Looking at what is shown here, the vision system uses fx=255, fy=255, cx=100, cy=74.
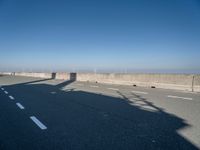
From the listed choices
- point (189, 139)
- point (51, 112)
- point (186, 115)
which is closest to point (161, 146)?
point (189, 139)

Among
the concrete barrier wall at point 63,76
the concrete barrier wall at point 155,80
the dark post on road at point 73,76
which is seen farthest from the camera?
the concrete barrier wall at point 63,76

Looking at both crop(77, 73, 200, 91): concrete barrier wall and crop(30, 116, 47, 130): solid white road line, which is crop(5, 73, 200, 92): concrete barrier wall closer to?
crop(77, 73, 200, 91): concrete barrier wall

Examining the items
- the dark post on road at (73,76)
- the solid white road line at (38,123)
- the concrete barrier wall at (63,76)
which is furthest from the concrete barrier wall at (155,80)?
the solid white road line at (38,123)

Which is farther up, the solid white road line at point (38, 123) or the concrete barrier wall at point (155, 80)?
the concrete barrier wall at point (155, 80)

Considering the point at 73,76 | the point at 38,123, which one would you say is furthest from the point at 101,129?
the point at 73,76

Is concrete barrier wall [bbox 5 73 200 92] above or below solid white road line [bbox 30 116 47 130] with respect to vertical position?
above

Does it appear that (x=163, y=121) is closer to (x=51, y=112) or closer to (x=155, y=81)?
(x=51, y=112)

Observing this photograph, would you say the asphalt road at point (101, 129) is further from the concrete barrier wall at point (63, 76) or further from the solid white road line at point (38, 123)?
the concrete barrier wall at point (63, 76)

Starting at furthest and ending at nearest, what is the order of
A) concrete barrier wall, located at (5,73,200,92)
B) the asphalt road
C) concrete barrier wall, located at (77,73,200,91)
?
Answer: concrete barrier wall, located at (77,73,200,91) < concrete barrier wall, located at (5,73,200,92) < the asphalt road

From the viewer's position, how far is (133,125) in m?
6.35

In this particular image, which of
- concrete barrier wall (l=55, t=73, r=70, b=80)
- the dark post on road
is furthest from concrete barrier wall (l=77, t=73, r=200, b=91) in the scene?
concrete barrier wall (l=55, t=73, r=70, b=80)

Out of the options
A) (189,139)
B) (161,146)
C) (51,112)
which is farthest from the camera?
(51,112)

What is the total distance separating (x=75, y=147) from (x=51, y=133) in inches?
46.7

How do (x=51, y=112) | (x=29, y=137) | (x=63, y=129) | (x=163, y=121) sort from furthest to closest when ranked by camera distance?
1. (x=51, y=112)
2. (x=163, y=121)
3. (x=63, y=129)
4. (x=29, y=137)
